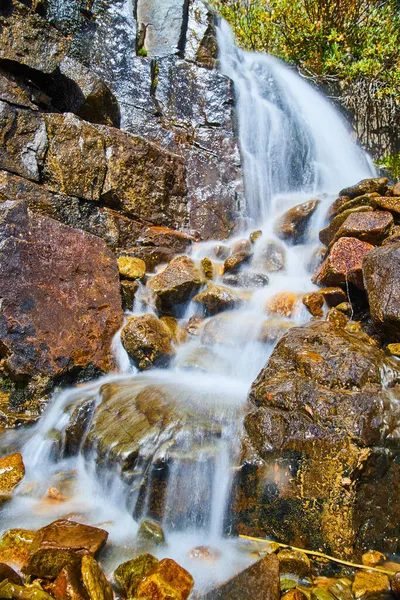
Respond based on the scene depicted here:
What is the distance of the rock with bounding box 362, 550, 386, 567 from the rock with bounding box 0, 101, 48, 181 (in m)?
6.67

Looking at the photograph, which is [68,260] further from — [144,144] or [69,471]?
[144,144]

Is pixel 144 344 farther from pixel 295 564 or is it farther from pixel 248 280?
pixel 295 564

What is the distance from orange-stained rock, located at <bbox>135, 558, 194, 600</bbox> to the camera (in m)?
2.60

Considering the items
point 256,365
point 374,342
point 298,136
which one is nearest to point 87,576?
point 256,365

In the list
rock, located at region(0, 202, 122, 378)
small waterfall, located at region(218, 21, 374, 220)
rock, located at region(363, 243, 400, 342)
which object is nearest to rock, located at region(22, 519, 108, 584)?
rock, located at region(0, 202, 122, 378)

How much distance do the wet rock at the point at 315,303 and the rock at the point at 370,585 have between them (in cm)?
341

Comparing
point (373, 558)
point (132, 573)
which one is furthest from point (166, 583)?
point (373, 558)

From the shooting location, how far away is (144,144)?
813 centimetres

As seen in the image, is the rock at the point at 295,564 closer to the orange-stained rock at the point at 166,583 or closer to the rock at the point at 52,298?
the orange-stained rock at the point at 166,583

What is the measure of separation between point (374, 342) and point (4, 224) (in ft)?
15.2

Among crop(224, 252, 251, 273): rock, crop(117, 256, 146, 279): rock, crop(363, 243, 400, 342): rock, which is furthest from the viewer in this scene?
crop(224, 252, 251, 273): rock

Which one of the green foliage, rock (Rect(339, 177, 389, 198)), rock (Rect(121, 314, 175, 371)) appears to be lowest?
rock (Rect(121, 314, 175, 371))

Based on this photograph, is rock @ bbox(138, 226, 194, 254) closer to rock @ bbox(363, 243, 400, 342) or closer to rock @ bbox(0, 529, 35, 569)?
rock @ bbox(363, 243, 400, 342)

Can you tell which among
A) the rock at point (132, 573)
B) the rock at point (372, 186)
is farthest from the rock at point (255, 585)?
the rock at point (372, 186)
